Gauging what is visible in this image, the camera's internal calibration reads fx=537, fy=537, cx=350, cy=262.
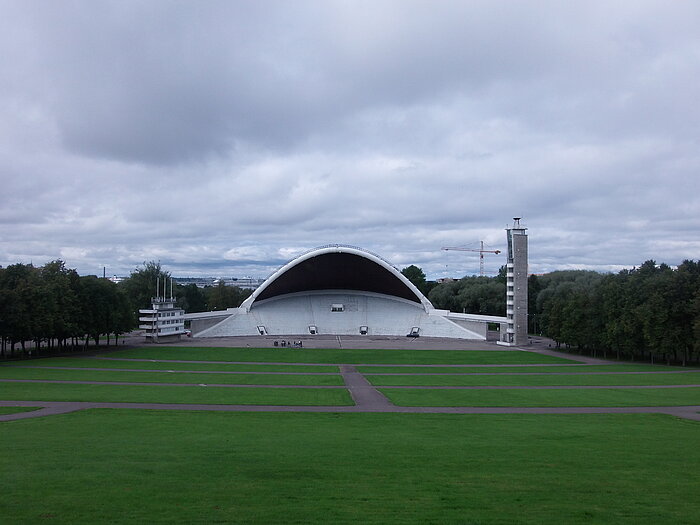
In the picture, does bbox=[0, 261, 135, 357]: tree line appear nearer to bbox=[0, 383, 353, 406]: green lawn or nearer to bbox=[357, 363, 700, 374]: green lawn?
bbox=[0, 383, 353, 406]: green lawn

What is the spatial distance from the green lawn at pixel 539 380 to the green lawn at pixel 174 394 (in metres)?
6.52

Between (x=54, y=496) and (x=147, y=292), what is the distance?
4116 inches

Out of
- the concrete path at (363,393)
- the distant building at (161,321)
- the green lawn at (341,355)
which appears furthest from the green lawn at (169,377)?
the distant building at (161,321)

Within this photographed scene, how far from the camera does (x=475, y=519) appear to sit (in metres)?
9.36

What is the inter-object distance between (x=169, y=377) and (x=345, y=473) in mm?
28180

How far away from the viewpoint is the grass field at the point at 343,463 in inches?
382

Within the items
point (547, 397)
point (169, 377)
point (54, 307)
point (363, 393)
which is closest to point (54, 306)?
point (54, 307)

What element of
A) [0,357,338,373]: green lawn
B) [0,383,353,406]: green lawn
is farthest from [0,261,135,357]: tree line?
[0,383,353,406]: green lawn

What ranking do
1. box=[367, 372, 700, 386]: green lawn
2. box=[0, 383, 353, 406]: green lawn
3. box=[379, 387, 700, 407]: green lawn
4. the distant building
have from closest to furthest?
box=[0, 383, 353, 406]: green lawn < box=[379, 387, 700, 407]: green lawn < box=[367, 372, 700, 386]: green lawn < the distant building

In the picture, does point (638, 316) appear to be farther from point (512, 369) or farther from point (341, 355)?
point (341, 355)

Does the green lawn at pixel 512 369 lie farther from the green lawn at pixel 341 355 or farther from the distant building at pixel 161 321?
the distant building at pixel 161 321

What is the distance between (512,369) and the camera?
149ft

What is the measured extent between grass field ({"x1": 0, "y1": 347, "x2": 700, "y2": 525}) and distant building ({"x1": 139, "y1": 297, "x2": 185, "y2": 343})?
127 ft

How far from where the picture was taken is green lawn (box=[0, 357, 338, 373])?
4316cm
